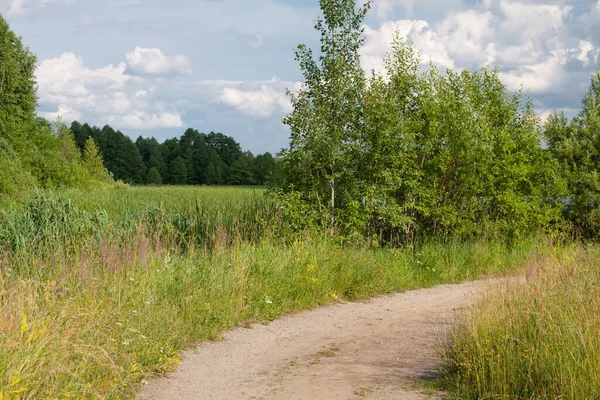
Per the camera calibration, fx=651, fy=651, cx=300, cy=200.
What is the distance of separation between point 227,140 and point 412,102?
79.1 m

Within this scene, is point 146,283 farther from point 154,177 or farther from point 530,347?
point 154,177

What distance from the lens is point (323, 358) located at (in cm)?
798

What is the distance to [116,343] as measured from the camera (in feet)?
22.3

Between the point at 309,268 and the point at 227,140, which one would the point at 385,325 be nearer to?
the point at 309,268

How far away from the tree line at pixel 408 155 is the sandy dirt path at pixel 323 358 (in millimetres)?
3751

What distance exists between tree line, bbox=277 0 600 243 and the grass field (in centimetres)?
79

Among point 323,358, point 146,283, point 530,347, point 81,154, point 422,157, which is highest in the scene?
point 81,154

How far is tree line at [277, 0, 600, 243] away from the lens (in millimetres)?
14008

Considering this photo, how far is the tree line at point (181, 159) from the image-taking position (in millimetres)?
79062

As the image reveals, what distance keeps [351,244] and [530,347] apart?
741 cm

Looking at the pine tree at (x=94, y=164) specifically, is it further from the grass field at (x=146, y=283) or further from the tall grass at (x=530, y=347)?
the tall grass at (x=530, y=347)

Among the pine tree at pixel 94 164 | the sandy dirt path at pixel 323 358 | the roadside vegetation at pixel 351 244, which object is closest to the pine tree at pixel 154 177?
the pine tree at pixel 94 164

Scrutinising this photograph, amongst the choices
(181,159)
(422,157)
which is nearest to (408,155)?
(422,157)

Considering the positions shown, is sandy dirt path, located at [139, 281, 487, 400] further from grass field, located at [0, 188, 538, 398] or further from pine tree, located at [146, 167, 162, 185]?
pine tree, located at [146, 167, 162, 185]
